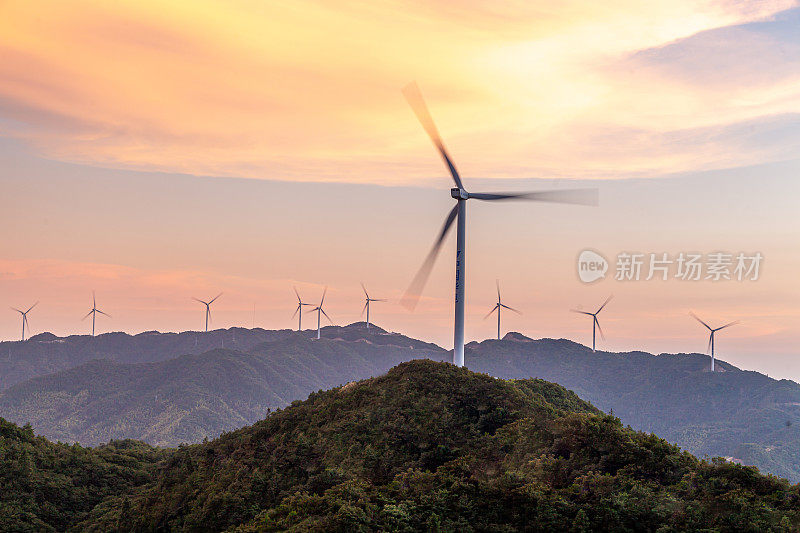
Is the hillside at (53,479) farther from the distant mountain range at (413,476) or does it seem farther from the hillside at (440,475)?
the hillside at (440,475)

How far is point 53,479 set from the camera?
67.8m

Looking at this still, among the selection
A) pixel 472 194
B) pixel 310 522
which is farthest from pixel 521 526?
pixel 472 194

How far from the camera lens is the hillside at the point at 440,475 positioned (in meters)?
38.8

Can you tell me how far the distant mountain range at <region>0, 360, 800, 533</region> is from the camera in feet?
128

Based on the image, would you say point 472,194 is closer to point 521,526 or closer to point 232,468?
point 232,468

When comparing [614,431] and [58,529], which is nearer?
[614,431]

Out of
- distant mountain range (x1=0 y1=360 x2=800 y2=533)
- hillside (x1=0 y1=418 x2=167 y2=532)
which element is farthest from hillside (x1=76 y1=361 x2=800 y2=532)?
hillside (x1=0 y1=418 x2=167 y2=532)

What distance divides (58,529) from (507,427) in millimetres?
38576

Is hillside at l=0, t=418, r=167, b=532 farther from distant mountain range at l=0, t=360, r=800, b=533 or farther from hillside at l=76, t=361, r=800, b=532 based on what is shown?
hillside at l=76, t=361, r=800, b=532

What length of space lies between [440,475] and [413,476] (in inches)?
61.7

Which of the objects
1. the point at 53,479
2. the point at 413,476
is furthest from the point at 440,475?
the point at 53,479

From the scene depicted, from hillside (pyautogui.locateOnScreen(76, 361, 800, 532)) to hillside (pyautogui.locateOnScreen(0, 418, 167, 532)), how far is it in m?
3.29

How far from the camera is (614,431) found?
4522 cm

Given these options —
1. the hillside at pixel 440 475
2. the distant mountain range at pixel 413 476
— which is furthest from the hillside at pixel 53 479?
the hillside at pixel 440 475
